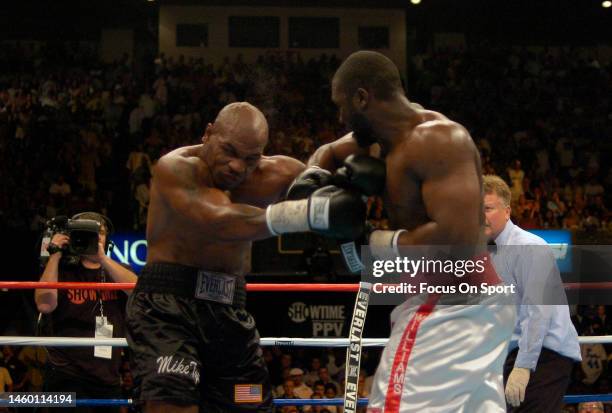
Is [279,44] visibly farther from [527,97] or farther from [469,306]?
[469,306]

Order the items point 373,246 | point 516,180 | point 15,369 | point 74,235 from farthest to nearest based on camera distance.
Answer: point 516,180, point 15,369, point 74,235, point 373,246

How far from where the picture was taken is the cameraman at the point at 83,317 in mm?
3678

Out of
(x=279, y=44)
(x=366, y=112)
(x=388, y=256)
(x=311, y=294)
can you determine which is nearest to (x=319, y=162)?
(x=366, y=112)

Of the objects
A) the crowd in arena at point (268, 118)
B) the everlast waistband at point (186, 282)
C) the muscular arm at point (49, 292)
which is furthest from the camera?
the crowd in arena at point (268, 118)

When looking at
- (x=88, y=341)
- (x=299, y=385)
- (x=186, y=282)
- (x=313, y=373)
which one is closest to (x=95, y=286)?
(x=88, y=341)

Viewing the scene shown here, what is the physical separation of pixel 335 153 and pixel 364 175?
0.37m

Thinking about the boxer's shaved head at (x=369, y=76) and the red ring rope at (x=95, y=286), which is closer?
the boxer's shaved head at (x=369, y=76)

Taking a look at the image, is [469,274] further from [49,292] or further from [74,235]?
[49,292]

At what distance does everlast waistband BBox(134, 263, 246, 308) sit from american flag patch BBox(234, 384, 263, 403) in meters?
0.28

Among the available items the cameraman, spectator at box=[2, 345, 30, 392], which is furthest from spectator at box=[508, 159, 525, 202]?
the cameraman

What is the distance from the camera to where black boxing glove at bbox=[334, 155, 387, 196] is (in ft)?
7.28

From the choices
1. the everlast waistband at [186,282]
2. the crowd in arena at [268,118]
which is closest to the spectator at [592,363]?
the crowd in arena at [268,118]

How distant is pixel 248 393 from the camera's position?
261cm

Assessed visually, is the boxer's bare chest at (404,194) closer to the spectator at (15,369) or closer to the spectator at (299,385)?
the spectator at (299,385)
